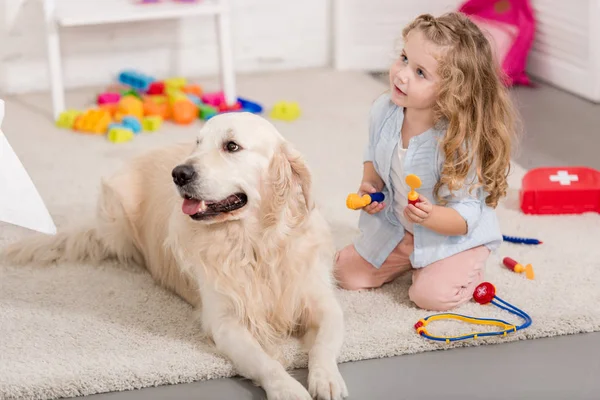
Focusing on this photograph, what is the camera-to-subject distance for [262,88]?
4289 millimetres

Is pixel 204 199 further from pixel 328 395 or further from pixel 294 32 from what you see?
pixel 294 32

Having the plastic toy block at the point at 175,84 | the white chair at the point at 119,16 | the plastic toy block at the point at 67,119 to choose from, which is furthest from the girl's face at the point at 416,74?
the plastic toy block at the point at 175,84

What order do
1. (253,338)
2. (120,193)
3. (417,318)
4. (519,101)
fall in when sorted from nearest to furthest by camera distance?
(253,338)
(417,318)
(120,193)
(519,101)

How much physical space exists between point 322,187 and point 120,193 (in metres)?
0.79

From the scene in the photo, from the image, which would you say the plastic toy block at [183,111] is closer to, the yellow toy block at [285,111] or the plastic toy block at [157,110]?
the plastic toy block at [157,110]

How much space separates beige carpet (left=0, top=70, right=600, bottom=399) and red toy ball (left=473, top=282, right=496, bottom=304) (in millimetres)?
32

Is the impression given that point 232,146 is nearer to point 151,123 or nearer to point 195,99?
point 151,123

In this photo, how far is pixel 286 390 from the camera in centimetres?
174

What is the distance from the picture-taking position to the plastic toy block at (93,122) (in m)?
3.67

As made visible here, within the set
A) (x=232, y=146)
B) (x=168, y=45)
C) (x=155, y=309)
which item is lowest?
(x=155, y=309)

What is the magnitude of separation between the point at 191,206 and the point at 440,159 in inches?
24.9

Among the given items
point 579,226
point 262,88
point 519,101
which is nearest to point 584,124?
point 519,101

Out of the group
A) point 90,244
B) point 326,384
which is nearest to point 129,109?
point 90,244

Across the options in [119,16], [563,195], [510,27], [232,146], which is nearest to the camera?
[232,146]
